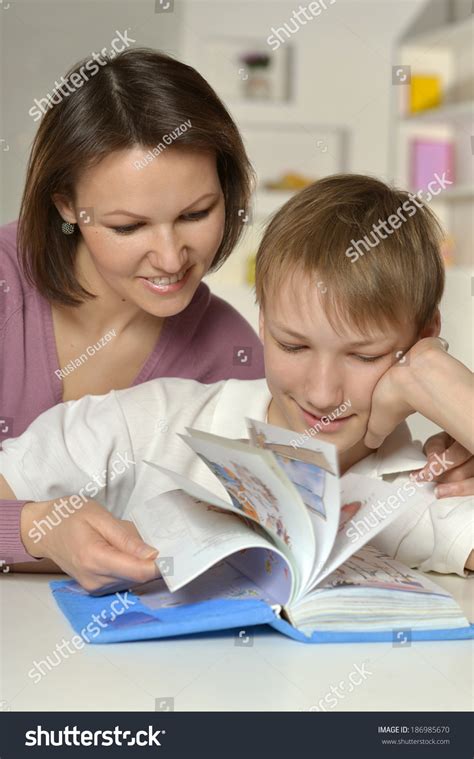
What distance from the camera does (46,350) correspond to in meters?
1.63

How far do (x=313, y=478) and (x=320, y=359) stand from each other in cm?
30

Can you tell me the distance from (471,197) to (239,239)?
349 centimetres

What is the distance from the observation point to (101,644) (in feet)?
2.97

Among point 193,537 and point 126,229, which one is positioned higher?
point 126,229

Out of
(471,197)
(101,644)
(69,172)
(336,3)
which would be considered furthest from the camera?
(336,3)

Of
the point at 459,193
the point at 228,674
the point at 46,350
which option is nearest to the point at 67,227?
the point at 46,350

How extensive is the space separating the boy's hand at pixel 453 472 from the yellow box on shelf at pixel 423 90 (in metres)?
4.13

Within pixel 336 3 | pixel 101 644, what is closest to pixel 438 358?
pixel 101 644
